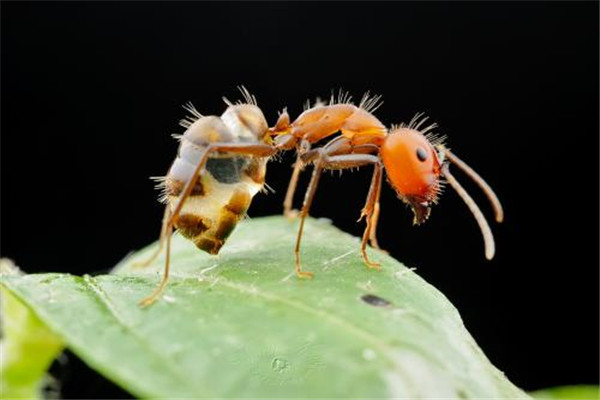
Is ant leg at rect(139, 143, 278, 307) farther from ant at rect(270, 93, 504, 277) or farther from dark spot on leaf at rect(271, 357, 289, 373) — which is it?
dark spot on leaf at rect(271, 357, 289, 373)

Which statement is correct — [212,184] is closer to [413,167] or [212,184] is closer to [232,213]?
[232,213]

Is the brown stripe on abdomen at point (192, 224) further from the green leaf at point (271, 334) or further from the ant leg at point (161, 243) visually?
the green leaf at point (271, 334)

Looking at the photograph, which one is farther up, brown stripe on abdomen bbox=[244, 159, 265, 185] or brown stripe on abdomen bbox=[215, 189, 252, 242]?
brown stripe on abdomen bbox=[244, 159, 265, 185]

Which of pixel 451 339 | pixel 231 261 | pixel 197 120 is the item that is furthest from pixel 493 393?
pixel 197 120

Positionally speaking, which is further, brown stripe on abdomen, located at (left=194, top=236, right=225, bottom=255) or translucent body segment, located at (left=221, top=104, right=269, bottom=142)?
translucent body segment, located at (left=221, top=104, right=269, bottom=142)

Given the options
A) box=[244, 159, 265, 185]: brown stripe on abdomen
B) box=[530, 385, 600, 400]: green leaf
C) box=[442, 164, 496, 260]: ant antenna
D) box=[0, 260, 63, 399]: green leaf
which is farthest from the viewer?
box=[244, 159, 265, 185]: brown stripe on abdomen

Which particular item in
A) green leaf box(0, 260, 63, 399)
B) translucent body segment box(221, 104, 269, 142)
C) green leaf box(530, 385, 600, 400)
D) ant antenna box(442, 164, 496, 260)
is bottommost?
green leaf box(530, 385, 600, 400)

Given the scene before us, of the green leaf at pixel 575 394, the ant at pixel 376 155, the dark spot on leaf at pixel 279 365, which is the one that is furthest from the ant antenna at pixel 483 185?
the dark spot on leaf at pixel 279 365

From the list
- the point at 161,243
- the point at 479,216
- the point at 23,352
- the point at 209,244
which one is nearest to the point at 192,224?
the point at 209,244

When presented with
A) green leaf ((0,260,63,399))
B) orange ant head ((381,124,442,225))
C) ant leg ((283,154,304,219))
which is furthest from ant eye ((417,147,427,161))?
green leaf ((0,260,63,399))

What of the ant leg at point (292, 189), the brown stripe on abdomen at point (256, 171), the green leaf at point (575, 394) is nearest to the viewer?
the green leaf at point (575, 394)
